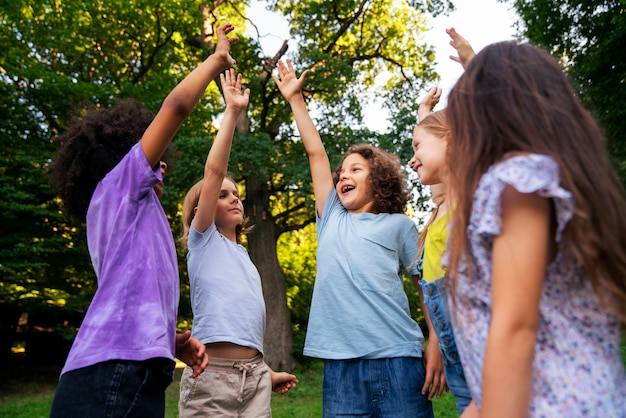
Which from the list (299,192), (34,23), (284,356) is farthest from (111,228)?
(34,23)

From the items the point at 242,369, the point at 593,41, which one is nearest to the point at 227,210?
the point at 242,369

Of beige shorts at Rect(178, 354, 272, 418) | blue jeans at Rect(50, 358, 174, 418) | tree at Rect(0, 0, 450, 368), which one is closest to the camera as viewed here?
blue jeans at Rect(50, 358, 174, 418)

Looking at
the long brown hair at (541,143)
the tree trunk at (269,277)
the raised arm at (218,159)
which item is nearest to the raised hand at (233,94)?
the raised arm at (218,159)

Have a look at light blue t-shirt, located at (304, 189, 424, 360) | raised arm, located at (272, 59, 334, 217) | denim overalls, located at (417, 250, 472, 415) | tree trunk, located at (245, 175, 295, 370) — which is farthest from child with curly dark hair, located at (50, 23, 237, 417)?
tree trunk, located at (245, 175, 295, 370)

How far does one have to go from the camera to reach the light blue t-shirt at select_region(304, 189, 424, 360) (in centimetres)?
257

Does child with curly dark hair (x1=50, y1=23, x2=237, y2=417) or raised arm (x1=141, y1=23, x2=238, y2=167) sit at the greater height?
raised arm (x1=141, y1=23, x2=238, y2=167)

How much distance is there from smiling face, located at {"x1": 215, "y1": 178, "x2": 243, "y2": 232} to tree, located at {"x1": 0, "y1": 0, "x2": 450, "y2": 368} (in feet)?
21.8

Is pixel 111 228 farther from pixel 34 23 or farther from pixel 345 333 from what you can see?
pixel 34 23

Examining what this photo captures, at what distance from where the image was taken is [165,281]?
1.99 metres

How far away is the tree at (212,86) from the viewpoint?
34.7 feet

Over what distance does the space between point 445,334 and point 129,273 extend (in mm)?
1071

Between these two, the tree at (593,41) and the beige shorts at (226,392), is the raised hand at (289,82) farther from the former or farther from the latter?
the tree at (593,41)

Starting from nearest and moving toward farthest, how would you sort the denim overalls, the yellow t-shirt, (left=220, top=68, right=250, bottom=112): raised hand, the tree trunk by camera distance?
the denim overalls, the yellow t-shirt, (left=220, top=68, right=250, bottom=112): raised hand, the tree trunk

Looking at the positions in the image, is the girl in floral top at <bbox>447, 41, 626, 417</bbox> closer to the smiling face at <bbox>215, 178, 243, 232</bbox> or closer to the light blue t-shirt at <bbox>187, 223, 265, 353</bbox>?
the light blue t-shirt at <bbox>187, 223, 265, 353</bbox>
